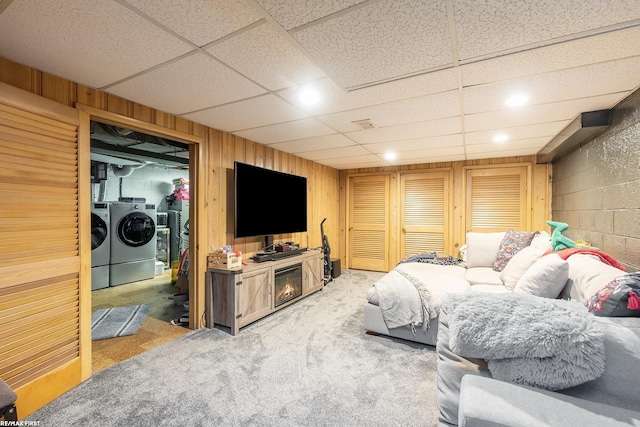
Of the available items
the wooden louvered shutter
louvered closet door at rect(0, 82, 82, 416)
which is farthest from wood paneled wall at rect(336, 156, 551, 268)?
louvered closet door at rect(0, 82, 82, 416)

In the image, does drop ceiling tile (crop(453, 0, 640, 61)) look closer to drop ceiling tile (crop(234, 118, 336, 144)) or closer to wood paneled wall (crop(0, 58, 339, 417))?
drop ceiling tile (crop(234, 118, 336, 144))

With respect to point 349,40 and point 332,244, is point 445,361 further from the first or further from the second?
point 332,244

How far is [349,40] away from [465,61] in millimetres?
734

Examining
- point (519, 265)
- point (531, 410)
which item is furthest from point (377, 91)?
point (519, 265)

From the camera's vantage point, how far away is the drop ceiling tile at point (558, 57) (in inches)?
57.5

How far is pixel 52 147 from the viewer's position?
72.7 inches

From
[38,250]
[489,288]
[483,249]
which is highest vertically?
[38,250]

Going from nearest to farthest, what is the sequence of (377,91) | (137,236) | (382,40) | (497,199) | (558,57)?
(382,40)
(558,57)
(377,91)
(497,199)
(137,236)

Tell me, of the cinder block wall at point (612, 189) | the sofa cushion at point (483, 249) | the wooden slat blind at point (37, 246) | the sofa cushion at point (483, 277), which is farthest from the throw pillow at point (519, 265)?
the wooden slat blind at point (37, 246)

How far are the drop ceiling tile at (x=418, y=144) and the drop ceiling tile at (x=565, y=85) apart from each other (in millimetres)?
1132

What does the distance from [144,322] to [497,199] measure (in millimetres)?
5345

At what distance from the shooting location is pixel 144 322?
3154 millimetres

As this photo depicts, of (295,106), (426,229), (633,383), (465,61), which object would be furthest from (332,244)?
(633,383)

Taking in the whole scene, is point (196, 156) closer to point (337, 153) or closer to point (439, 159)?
point (337, 153)
